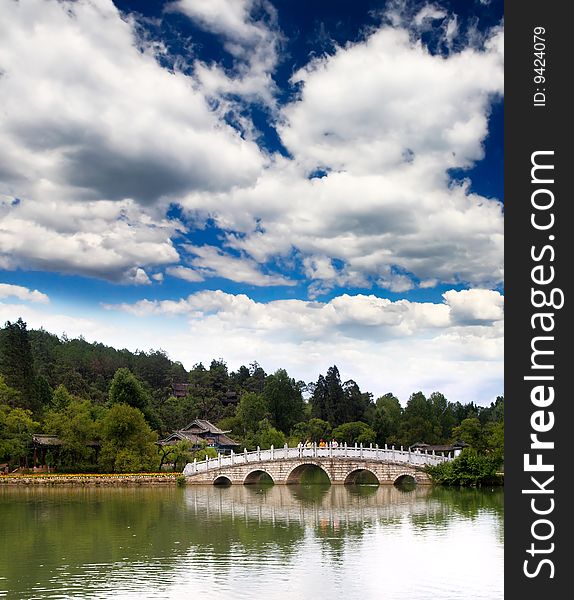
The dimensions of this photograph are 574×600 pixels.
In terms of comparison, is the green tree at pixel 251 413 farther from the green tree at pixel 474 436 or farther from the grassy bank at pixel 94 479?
the green tree at pixel 474 436

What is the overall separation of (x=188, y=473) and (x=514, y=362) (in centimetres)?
2851

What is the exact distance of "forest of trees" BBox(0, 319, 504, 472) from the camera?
35375 mm

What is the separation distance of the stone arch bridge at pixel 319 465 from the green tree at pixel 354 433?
14345 millimetres

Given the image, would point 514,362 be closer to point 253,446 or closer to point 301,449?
point 301,449

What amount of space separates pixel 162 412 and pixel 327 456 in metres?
25.8

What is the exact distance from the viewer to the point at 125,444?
1388 inches

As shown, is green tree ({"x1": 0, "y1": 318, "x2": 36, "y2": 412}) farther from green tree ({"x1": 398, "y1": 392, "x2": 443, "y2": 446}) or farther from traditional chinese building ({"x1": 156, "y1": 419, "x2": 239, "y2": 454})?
green tree ({"x1": 398, "y1": 392, "x2": 443, "y2": 446})

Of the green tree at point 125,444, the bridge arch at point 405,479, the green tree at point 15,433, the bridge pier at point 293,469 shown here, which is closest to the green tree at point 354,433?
the bridge arch at point 405,479

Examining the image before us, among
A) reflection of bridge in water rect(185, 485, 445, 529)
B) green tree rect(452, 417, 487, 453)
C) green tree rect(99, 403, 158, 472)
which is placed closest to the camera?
reflection of bridge in water rect(185, 485, 445, 529)

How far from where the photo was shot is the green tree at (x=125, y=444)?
3466cm

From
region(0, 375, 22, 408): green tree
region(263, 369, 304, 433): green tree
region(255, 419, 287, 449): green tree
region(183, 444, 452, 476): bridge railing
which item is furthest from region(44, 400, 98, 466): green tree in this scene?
region(263, 369, 304, 433): green tree

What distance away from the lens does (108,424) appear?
35.0m

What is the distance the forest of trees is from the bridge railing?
7.04 feet

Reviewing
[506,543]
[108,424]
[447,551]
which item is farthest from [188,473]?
A: [506,543]
